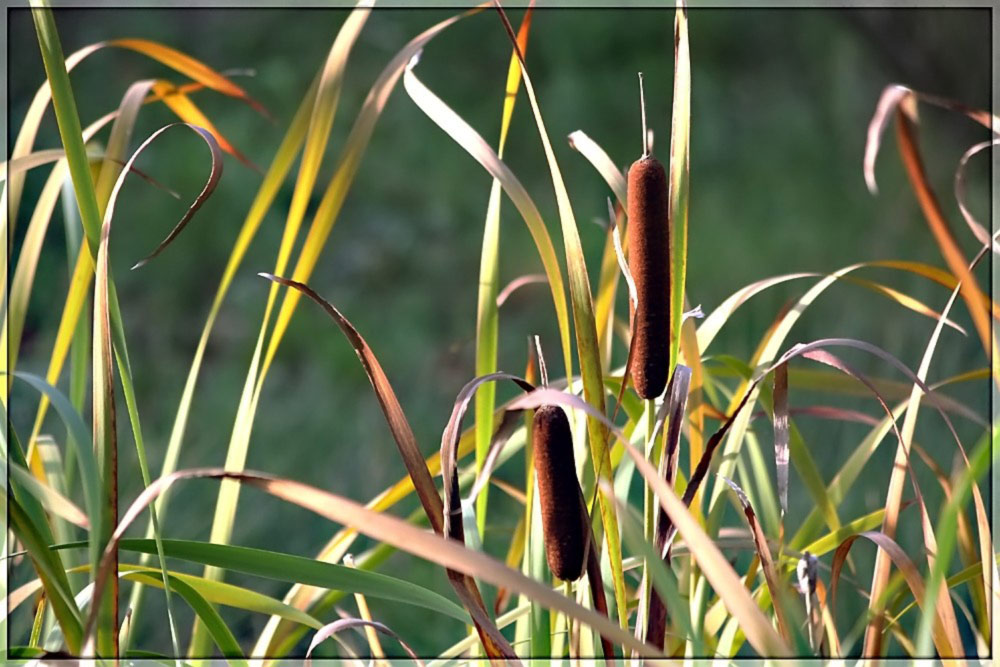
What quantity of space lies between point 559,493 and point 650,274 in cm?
9

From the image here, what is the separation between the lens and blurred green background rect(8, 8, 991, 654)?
1.23 meters

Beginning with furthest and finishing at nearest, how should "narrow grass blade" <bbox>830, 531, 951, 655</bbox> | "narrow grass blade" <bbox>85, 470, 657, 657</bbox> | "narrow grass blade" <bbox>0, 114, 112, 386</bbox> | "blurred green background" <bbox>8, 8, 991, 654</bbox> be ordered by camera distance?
"blurred green background" <bbox>8, 8, 991, 654</bbox> → "narrow grass blade" <bbox>0, 114, 112, 386</bbox> → "narrow grass blade" <bbox>830, 531, 951, 655</bbox> → "narrow grass blade" <bbox>85, 470, 657, 657</bbox>

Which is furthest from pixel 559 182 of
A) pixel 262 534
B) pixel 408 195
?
pixel 408 195

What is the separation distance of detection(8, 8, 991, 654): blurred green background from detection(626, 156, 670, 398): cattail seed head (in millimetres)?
839

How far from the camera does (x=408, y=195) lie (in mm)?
1453

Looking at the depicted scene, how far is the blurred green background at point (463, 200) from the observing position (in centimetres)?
123

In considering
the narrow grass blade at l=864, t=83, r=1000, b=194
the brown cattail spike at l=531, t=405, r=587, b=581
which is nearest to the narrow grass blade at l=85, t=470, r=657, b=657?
the brown cattail spike at l=531, t=405, r=587, b=581

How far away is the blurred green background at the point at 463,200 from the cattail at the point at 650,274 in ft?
2.75

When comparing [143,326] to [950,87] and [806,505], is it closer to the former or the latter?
[806,505]

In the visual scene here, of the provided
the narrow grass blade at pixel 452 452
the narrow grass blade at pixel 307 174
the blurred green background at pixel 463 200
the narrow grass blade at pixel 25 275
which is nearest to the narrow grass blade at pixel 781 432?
the narrow grass blade at pixel 452 452

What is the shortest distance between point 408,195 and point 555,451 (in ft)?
3.90

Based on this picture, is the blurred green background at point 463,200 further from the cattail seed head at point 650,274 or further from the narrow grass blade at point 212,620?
the cattail seed head at point 650,274

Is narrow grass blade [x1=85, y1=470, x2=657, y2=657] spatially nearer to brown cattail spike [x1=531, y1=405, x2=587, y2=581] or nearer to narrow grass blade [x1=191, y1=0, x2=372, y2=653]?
brown cattail spike [x1=531, y1=405, x2=587, y2=581]

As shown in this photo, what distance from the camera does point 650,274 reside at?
33cm
